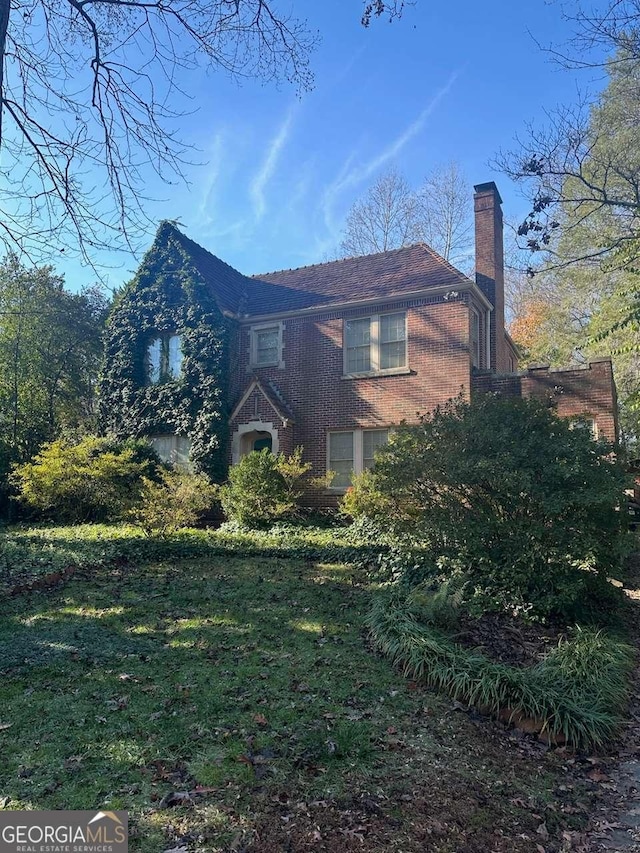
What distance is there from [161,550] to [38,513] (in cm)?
762

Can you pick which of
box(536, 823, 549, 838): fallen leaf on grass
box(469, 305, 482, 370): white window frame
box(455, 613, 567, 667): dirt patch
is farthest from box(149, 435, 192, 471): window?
box(536, 823, 549, 838): fallen leaf on grass

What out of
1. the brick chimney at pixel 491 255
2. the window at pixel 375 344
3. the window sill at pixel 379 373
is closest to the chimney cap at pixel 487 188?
the brick chimney at pixel 491 255

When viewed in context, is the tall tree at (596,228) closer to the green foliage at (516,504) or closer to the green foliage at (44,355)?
the green foliage at (516,504)

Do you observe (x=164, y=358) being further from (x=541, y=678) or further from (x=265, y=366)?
(x=541, y=678)

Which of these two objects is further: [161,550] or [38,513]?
[38,513]

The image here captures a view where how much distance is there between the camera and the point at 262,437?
16594 mm

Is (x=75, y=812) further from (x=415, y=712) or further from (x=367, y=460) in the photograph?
(x=367, y=460)

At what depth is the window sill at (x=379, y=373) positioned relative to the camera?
15.2m

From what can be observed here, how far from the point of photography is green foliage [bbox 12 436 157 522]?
1395 cm

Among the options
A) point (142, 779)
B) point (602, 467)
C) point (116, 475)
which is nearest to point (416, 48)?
point (602, 467)

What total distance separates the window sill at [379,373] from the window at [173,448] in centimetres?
546

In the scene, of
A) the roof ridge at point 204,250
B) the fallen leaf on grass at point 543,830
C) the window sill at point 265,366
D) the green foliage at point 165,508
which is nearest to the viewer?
the fallen leaf on grass at point 543,830

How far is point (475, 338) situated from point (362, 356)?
10.8 ft

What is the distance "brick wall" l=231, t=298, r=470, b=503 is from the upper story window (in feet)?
6.48
